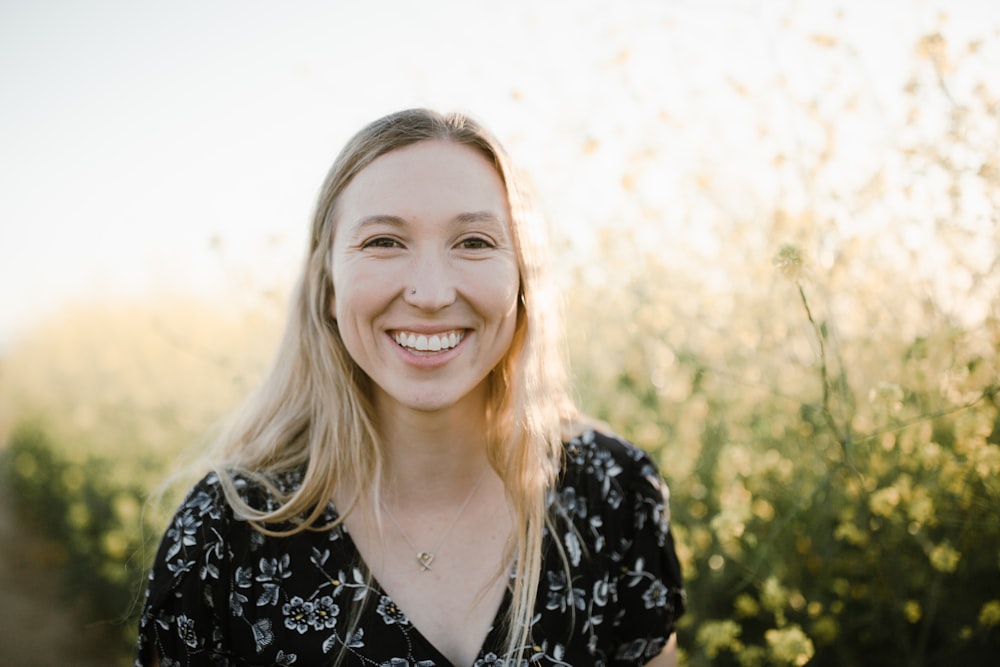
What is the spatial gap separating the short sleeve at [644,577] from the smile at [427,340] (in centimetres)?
60

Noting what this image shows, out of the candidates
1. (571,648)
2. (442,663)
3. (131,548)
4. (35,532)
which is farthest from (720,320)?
(35,532)

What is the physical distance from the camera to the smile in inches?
63.6

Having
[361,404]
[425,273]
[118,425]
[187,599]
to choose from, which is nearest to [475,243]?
[425,273]

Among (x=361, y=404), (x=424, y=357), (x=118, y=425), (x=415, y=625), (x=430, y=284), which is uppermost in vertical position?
(x=430, y=284)

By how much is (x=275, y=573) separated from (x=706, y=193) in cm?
179

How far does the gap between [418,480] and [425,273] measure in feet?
1.76

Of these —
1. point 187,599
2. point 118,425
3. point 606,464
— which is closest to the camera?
point 187,599

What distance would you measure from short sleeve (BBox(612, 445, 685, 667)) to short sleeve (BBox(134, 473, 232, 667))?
901mm

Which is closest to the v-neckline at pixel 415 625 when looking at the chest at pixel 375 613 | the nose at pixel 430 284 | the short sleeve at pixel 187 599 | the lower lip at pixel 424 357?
the chest at pixel 375 613

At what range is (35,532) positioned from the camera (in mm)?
5348

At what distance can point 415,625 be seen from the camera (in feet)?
5.30

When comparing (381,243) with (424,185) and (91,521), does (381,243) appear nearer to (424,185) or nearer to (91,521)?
(424,185)

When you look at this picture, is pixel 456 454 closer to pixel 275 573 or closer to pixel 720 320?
pixel 275 573

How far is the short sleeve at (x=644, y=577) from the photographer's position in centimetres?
180
